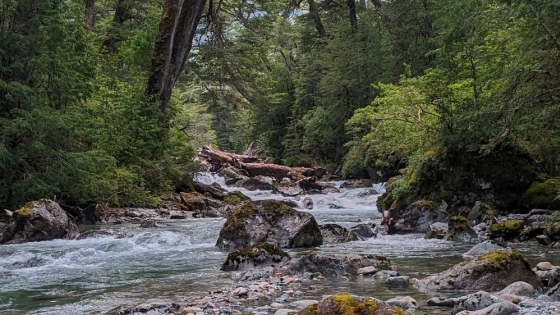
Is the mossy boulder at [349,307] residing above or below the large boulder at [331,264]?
above

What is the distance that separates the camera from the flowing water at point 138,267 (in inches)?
249

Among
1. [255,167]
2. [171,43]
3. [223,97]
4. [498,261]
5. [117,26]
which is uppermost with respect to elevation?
[117,26]

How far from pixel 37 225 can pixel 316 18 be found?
26.5m

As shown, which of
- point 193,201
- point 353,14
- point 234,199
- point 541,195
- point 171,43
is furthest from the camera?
point 353,14

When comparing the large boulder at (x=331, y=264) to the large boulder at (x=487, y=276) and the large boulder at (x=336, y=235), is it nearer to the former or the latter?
the large boulder at (x=487, y=276)

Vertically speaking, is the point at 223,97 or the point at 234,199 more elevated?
the point at 223,97

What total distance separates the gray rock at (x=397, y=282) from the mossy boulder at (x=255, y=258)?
6.49ft

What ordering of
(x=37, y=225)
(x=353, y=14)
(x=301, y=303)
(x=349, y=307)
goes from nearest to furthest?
(x=349, y=307) < (x=301, y=303) < (x=37, y=225) < (x=353, y=14)

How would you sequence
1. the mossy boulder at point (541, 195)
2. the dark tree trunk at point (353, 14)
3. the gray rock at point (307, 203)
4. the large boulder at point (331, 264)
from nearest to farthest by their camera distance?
1. the large boulder at point (331, 264)
2. the mossy boulder at point (541, 195)
3. the gray rock at point (307, 203)
4. the dark tree trunk at point (353, 14)

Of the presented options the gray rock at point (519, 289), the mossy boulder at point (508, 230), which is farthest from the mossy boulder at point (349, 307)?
the mossy boulder at point (508, 230)

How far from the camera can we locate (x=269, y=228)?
1063 centimetres

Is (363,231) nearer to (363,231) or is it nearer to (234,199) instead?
(363,231)

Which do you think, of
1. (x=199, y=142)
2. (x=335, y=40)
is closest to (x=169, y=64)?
(x=335, y=40)

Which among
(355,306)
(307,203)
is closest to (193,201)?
(307,203)
